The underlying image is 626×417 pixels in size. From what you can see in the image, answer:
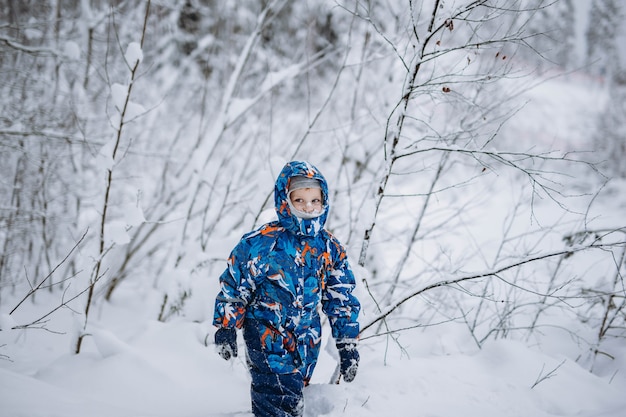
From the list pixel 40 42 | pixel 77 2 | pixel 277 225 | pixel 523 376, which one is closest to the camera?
pixel 277 225

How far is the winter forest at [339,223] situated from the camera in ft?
5.72

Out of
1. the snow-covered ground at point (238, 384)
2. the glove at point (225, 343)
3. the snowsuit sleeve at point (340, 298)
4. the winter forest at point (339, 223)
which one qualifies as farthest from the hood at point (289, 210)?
the snow-covered ground at point (238, 384)

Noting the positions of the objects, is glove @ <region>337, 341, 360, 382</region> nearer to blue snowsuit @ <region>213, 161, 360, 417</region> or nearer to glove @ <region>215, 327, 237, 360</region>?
blue snowsuit @ <region>213, 161, 360, 417</region>

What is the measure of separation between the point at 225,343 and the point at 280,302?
0.34 m

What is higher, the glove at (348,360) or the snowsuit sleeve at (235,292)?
the snowsuit sleeve at (235,292)

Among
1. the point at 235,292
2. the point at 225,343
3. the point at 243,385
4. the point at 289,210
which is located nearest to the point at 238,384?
the point at 243,385

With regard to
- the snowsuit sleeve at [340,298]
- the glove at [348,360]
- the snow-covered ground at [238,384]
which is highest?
the snowsuit sleeve at [340,298]

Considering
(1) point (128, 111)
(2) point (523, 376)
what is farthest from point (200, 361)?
(2) point (523, 376)

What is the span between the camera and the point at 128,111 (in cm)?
195

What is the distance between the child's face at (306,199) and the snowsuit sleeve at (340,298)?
263mm

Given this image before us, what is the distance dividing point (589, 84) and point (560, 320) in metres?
38.1

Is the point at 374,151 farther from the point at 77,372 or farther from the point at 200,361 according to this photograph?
the point at 77,372

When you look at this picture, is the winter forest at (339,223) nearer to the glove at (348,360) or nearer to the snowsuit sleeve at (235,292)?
the glove at (348,360)

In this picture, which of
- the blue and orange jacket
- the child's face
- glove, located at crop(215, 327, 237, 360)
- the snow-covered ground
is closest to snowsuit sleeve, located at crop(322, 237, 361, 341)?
the blue and orange jacket
